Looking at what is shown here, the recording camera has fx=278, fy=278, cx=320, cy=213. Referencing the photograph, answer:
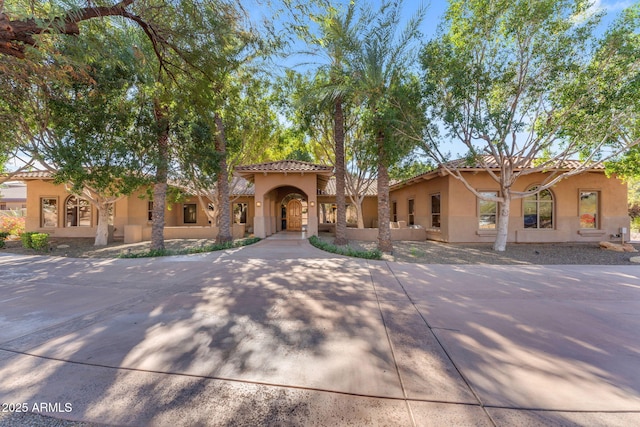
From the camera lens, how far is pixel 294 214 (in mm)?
23594

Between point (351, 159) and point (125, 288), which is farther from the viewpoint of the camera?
point (351, 159)

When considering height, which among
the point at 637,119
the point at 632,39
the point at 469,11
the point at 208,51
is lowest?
the point at 637,119

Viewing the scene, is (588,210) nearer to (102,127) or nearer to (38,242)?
(102,127)

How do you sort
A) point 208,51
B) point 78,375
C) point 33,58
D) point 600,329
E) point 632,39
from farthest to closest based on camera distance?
point 632,39, point 208,51, point 33,58, point 600,329, point 78,375

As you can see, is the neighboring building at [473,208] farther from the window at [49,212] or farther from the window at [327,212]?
the window at [327,212]

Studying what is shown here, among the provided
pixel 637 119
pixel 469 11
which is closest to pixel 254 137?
pixel 469 11

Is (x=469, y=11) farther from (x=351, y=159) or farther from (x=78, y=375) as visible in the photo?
(x=78, y=375)

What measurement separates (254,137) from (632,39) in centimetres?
1664

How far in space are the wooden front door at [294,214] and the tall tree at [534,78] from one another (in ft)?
45.5

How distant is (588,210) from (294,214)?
18635 mm

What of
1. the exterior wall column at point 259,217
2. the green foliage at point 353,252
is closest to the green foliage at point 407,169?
the green foliage at point 353,252

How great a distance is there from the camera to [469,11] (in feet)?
33.1

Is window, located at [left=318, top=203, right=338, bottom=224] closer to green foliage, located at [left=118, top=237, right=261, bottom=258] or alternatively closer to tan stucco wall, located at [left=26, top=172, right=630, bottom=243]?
tan stucco wall, located at [left=26, top=172, right=630, bottom=243]

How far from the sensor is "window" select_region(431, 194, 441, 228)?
16156 mm
